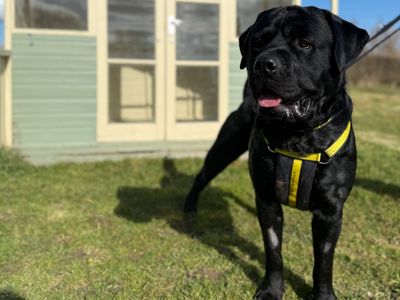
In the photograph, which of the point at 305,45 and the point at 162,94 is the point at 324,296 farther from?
the point at 162,94

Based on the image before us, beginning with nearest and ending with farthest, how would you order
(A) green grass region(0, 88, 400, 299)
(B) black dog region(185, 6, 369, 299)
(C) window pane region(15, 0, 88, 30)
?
1. (B) black dog region(185, 6, 369, 299)
2. (A) green grass region(0, 88, 400, 299)
3. (C) window pane region(15, 0, 88, 30)

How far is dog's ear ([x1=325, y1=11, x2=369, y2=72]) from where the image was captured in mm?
2371

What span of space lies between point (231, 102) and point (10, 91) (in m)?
2.85

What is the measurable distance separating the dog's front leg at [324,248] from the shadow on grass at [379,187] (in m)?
2.58

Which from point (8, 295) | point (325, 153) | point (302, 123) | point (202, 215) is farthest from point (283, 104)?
point (202, 215)

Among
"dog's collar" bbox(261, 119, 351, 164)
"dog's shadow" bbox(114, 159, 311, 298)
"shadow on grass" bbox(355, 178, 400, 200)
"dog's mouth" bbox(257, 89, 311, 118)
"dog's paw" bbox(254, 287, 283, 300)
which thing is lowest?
"dog's paw" bbox(254, 287, 283, 300)

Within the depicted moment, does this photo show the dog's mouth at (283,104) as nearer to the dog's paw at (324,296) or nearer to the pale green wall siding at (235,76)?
the dog's paw at (324,296)

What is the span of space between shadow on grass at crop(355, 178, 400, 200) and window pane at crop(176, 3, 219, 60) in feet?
8.34

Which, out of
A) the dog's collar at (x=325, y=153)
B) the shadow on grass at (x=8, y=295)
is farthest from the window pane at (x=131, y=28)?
the dog's collar at (x=325, y=153)

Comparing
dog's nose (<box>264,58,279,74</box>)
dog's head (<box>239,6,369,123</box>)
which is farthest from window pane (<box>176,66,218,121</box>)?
dog's nose (<box>264,58,279,74</box>)

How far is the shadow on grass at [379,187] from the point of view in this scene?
516 centimetres

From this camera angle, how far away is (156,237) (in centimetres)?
387

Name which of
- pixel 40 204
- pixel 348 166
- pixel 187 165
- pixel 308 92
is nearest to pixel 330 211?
pixel 348 166

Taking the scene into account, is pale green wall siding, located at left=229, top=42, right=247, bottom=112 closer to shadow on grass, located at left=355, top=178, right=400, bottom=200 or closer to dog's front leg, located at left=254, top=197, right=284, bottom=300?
shadow on grass, located at left=355, top=178, right=400, bottom=200
